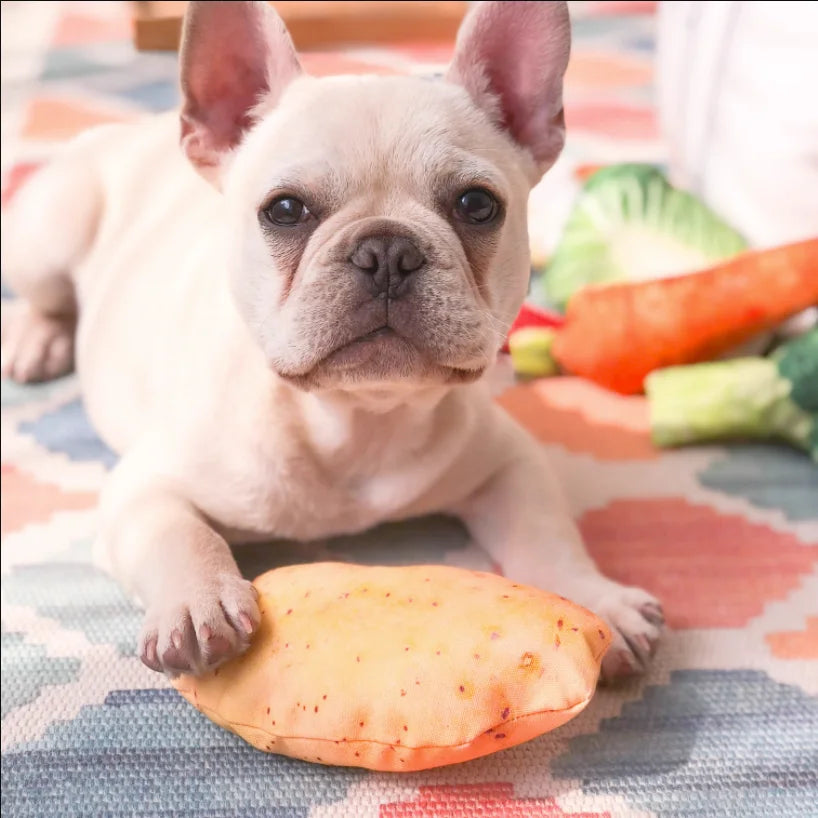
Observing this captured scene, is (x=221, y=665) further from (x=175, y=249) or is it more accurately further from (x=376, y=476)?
(x=175, y=249)

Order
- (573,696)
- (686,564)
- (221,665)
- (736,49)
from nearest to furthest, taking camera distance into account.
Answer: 1. (573,696)
2. (221,665)
3. (686,564)
4. (736,49)

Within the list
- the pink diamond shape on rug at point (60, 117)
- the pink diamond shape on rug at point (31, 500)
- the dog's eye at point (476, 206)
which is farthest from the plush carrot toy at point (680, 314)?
the pink diamond shape on rug at point (60, 117)

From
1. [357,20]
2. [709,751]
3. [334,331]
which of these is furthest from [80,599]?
[357,20]

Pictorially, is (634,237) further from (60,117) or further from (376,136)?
(60,117)

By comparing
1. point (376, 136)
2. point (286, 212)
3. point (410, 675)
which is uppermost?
point (376, 136)

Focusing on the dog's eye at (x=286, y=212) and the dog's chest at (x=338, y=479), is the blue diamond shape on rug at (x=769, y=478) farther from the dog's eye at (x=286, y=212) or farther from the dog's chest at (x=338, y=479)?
the dog's eye at (x=286, y=212)

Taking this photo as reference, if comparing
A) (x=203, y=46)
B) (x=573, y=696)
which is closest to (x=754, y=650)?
(x=573, y=696)
